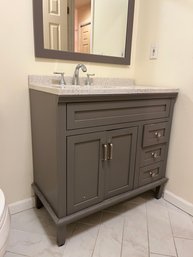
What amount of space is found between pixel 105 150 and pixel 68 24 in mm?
929

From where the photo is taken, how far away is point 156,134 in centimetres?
147

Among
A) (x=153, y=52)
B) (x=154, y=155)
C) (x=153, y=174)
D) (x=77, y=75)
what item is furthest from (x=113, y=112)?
(x=153, y=52)

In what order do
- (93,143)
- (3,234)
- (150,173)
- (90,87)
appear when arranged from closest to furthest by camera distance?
(3,234) → (93,143) → (90,87) → (150,173)

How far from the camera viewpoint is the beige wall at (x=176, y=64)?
55.5 inches

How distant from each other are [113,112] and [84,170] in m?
0.38

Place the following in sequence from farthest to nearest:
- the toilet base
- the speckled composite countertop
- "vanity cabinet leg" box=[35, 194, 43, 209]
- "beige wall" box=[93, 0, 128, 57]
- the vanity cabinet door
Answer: "beige wall" box=[93, 0, 128, 57]
"vanity cabinet leg" box=[35, 194, 43, 209]
the vanity cabinet door
the speckled composite countertop
the toilet base

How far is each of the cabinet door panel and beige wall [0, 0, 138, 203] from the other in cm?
59

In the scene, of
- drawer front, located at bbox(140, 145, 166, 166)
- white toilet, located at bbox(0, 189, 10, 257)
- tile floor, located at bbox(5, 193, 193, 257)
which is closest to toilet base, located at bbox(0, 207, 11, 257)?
white toilet, located at bbox(0, 189, 10, 257)

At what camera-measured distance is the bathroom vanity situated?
3.45 ft

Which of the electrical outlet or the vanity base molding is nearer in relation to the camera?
the vanity base molding

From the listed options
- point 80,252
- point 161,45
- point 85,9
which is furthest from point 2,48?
point 80,252

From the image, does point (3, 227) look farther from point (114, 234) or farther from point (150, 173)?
point (150, 173)

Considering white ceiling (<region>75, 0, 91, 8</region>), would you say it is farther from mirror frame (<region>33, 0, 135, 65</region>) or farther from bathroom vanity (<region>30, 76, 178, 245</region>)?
bathroom vanity (<region>30, 76, 178, 245</region>)

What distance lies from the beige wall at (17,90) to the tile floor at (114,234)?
274 mm
